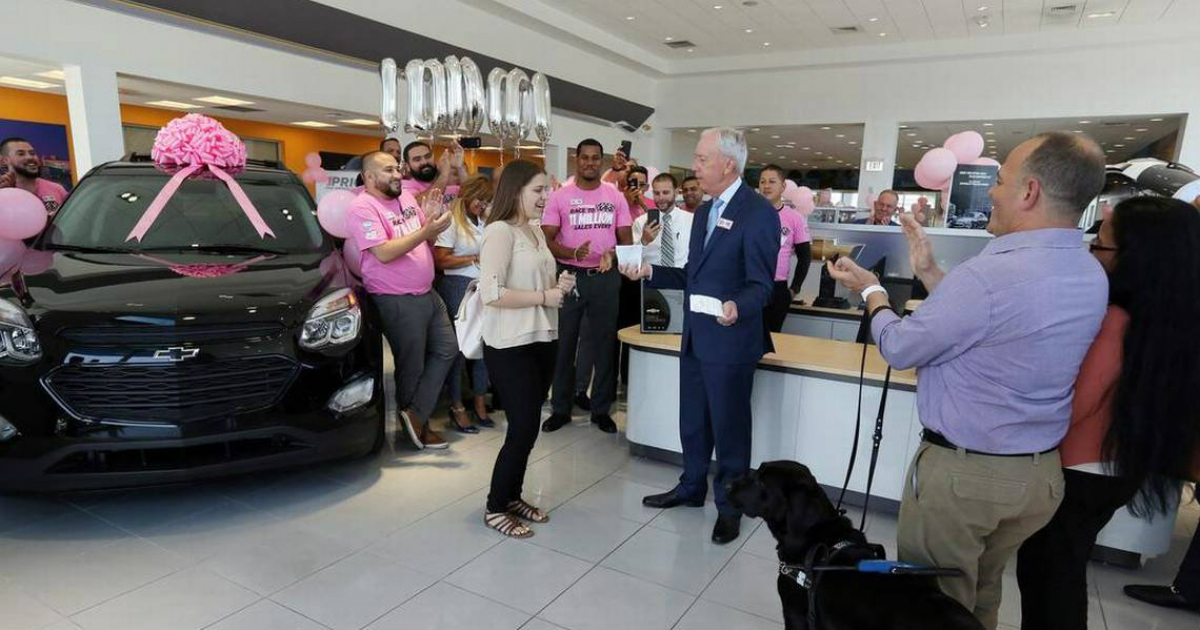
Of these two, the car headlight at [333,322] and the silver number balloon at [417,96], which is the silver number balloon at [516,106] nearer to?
the silver number balloon at [417,96]

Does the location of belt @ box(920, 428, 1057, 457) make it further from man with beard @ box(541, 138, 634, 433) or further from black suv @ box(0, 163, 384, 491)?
man with beard @ box(541, 138, 634, 433)

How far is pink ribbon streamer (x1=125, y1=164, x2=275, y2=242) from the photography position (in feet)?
10.0

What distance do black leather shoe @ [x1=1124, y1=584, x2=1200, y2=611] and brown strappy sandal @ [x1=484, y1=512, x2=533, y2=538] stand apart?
2.30 meters

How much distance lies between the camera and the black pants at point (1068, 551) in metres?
1.53

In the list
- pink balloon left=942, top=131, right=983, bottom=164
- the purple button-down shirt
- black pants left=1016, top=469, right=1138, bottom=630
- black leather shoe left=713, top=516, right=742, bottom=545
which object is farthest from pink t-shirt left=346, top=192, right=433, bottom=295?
pink balloon left=942, top=131, right=983, bottom=164

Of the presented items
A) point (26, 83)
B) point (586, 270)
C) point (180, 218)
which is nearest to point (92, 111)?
point (180, 218)

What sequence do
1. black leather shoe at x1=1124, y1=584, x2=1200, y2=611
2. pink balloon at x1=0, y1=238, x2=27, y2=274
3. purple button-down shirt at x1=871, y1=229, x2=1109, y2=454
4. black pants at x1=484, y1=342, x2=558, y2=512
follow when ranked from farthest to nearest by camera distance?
pink balloon at x1=0, y1=238, x2=27, y2=274 < black pants at x1=484, y1=342, x2=558, y2=512 < black leather shoe at x1=1124, y1=584, x2=1200, y2=611 < purple button-down shirt at x1=871, y1=229, x2=1109, y2=454

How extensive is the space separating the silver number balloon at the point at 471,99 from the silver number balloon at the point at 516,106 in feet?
0.57

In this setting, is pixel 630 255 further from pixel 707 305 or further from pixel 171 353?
pixel 171 353

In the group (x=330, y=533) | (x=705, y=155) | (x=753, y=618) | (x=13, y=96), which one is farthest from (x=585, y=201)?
(x=13, y=96)

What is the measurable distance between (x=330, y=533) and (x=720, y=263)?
194 centimetres

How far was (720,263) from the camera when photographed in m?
2.58

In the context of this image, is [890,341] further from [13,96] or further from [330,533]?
[13,96]

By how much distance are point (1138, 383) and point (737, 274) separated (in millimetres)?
1359
